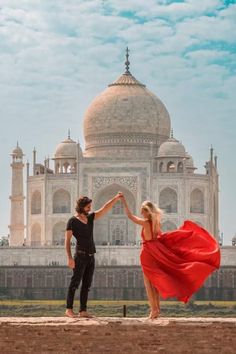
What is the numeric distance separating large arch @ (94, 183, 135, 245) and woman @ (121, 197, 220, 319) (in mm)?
40167

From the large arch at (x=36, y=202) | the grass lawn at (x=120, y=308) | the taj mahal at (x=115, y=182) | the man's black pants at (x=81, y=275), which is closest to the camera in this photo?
the man's black pants at (x=81, y=275)

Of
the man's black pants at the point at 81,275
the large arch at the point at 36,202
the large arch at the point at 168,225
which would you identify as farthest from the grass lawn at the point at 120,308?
the man's black pants at the point at 81,275

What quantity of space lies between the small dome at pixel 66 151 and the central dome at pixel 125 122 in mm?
947

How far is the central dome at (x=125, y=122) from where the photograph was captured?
52.5 m

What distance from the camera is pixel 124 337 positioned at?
29.2ft

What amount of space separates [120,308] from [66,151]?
1779 cm

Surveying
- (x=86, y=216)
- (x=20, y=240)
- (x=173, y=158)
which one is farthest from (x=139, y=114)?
(x=86, y=216)

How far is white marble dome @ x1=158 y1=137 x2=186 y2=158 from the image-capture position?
5084 centimetres

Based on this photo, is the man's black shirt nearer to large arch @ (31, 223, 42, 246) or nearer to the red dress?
the red dress

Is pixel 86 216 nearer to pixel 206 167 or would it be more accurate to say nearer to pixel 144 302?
pixel 144 302

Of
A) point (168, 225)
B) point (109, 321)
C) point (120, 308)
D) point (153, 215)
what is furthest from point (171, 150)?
point (109, 321)

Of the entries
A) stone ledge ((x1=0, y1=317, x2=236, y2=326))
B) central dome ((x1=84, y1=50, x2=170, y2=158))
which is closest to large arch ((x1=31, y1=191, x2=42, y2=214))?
central dome ((x1=84, y1=50, x2=170, y2=158))

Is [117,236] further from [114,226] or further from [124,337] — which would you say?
[124,337]

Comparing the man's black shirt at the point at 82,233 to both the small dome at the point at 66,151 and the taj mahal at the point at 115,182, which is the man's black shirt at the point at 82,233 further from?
the small dome at the point at 66,151
